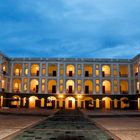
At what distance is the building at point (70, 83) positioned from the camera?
178ft

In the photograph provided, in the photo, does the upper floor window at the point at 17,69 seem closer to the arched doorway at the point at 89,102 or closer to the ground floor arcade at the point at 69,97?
the ground floor arcade at the point at 69,97

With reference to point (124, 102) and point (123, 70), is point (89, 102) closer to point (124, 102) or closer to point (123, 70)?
point (124, 102)

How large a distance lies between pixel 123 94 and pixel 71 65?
15.8 m

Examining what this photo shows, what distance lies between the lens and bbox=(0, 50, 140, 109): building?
54.2 m

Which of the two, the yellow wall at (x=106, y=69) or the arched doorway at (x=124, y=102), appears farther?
the yellow wall at (x=106, y=69)

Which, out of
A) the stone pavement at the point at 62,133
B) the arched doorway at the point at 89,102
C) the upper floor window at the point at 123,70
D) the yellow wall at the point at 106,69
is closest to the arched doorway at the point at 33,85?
the arched doorway at the point at 89,102

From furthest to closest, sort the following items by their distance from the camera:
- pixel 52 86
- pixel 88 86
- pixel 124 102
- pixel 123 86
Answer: pixel 123 86
pixel 88 86
pixel 52 86
pixel 124 102

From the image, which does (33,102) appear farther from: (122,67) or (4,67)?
(122,67)

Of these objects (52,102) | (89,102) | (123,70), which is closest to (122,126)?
(89,102)

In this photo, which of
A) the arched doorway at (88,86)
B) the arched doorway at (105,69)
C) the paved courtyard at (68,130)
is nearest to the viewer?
the paved courtyard at (68,130)

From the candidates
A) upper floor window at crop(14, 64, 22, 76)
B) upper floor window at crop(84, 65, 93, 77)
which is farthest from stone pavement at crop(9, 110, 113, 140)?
upper floor window at crop(14, 64, 22, 76)

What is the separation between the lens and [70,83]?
57094mm

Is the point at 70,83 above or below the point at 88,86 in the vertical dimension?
above

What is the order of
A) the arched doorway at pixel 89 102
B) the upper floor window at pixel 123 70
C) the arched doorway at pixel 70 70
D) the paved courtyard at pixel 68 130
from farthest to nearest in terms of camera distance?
the upper floor window at pixel 123 70 < the arched doorway at pixel 70 70 < the arched doorway at pixel 89 102 < the paved courtyard at pixel 68 130
